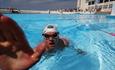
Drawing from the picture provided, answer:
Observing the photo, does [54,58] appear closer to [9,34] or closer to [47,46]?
[47,46]

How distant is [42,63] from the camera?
18.3 feet

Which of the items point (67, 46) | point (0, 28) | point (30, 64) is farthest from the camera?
point (67, 46)

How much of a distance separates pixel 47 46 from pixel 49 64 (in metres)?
0.91

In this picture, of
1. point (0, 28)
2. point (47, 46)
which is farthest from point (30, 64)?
point (47, 46)

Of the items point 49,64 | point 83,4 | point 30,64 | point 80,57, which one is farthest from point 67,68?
point 83,4

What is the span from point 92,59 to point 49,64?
106 centimetres

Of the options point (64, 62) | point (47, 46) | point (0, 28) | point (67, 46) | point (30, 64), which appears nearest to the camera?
point (0, 28)

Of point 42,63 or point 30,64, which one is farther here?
point 42,63

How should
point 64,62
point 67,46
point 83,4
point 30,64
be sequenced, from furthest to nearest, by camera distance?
point 83,4, point 67,46, point 64,62, point 30,64

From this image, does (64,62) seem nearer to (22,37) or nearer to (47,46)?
(47,46)

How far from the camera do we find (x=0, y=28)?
1.91 metres

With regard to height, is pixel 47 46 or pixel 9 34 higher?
pixel 9 34

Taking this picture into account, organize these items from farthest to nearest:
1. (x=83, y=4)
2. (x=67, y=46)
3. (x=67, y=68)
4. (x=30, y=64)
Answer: (x=83, y=4), (x=67, y=46), (x=67, y=68), (x=30, y=64)

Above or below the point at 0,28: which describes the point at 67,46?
below
